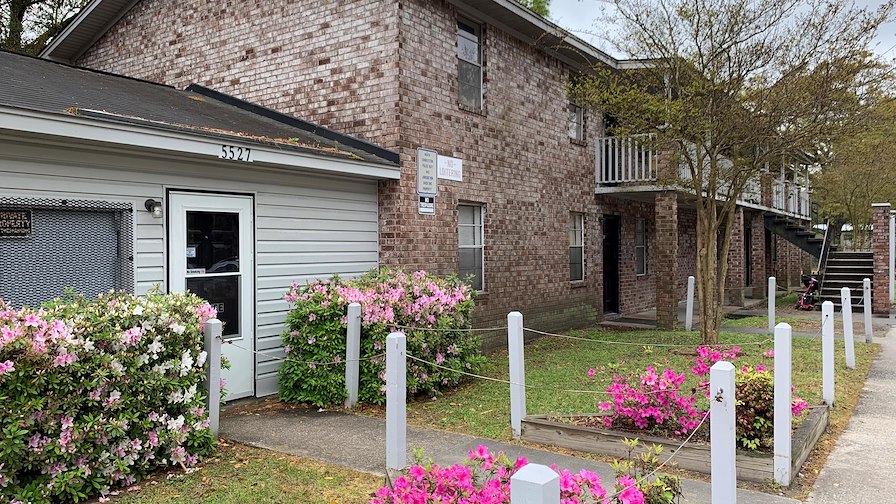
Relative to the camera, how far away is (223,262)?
7.55m

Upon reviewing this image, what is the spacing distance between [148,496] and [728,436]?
3889mm

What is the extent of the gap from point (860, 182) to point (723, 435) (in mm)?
23184

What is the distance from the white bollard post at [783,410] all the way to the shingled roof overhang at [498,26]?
6540 mm

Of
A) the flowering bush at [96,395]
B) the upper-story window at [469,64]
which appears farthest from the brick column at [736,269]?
the flowering bush at [96,395]

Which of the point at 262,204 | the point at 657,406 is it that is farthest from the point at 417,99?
the point at 657,406

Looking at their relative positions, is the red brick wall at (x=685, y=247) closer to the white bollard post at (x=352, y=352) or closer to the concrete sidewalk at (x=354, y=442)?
the white bollard post at (x=352, y=352)

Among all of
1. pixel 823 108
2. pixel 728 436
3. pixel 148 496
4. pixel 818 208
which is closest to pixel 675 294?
pixel 823 108

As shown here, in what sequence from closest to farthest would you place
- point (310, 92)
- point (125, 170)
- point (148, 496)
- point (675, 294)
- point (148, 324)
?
1. point (148, 496)
2. point (148, 324)
3. point (125, 170)
4. point (310, 92)
5. point (675, 294)

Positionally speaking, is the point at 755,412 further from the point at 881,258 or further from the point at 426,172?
the point at 881,258

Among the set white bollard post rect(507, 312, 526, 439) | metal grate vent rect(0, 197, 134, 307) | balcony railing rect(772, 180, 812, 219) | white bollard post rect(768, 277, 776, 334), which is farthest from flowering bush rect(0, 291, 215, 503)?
balcony railing rect(772, 180, 812, 219)

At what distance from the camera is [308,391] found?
7398 mm

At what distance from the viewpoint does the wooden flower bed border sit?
16.1ft

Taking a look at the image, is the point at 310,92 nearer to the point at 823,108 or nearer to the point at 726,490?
the point at 823,108

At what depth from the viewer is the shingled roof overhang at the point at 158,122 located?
18.8 feet
